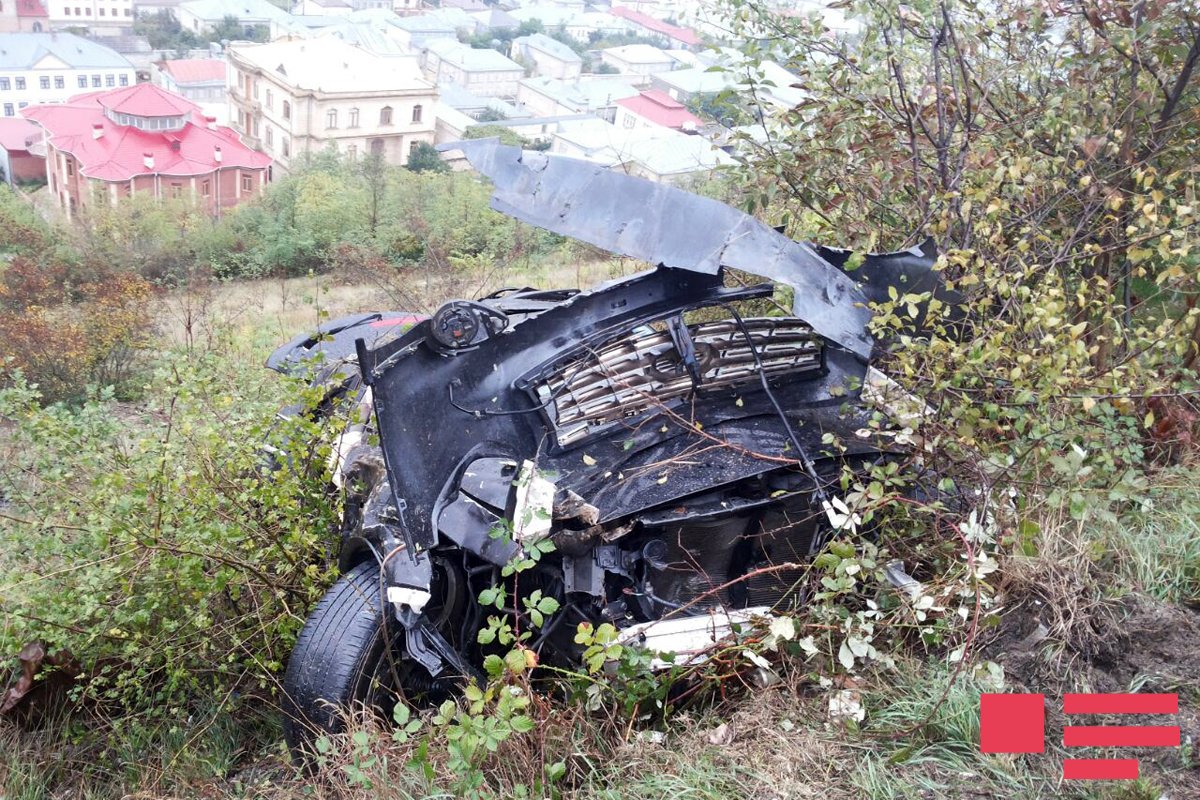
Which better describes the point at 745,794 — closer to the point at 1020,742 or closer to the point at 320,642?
the point at 1020,742

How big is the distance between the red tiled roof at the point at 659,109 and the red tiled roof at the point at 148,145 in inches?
757

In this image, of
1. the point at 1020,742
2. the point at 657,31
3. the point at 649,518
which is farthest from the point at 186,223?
the point at 657,31

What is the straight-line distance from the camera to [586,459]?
13.6 ft

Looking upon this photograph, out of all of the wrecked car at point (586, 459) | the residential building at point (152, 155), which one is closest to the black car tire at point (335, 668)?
the wrecked car at point (586, 459)

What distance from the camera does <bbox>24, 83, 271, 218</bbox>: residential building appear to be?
31.2m

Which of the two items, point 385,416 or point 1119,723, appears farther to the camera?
point 385,416

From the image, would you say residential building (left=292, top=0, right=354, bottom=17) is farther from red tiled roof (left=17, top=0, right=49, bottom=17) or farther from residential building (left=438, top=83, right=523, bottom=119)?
residential building (left=438, top=83, right=523, bottom=119)

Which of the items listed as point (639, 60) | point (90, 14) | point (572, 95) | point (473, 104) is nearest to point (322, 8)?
point (90, 14)

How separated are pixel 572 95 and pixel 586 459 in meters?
52.7

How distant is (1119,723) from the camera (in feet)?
9.82

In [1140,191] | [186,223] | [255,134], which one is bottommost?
[255,134]

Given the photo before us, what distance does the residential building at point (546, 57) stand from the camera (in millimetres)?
64750

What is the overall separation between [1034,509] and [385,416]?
2.72 m

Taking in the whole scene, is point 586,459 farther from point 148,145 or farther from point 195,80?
point 195,80
